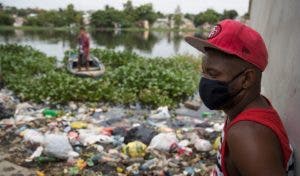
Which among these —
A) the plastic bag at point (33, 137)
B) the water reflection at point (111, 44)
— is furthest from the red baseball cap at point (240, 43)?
the water reflection at point (111, 44)

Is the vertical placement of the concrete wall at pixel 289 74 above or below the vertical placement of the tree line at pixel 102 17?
above

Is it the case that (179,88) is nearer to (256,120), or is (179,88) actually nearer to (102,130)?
(102,130)

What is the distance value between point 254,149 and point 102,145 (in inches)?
196

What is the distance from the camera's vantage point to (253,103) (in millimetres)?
1889

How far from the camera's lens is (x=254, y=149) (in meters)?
1.62

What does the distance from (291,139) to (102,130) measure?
16.8 feet

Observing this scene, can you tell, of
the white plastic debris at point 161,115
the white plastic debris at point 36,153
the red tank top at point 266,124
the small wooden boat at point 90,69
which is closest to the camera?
the red tank top at point 266,124

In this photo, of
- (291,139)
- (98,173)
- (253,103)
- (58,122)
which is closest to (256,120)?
(253,103)

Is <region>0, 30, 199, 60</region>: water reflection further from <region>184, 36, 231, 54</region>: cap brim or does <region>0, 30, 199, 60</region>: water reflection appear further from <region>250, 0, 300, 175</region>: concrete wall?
<region>184, 36, 231, 54</region>: cap brim

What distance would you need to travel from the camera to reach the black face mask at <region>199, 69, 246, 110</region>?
188cm

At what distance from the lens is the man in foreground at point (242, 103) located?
164 cm

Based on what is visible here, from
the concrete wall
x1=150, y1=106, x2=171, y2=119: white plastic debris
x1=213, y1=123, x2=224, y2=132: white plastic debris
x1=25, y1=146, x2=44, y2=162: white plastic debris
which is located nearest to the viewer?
the concrete wall

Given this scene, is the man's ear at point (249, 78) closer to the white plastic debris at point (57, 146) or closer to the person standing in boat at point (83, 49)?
the white plastic debris at point (57, 146)

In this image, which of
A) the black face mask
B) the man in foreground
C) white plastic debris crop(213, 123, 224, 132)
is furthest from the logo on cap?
white plastic debris crop(213, 123, 224, 132)
